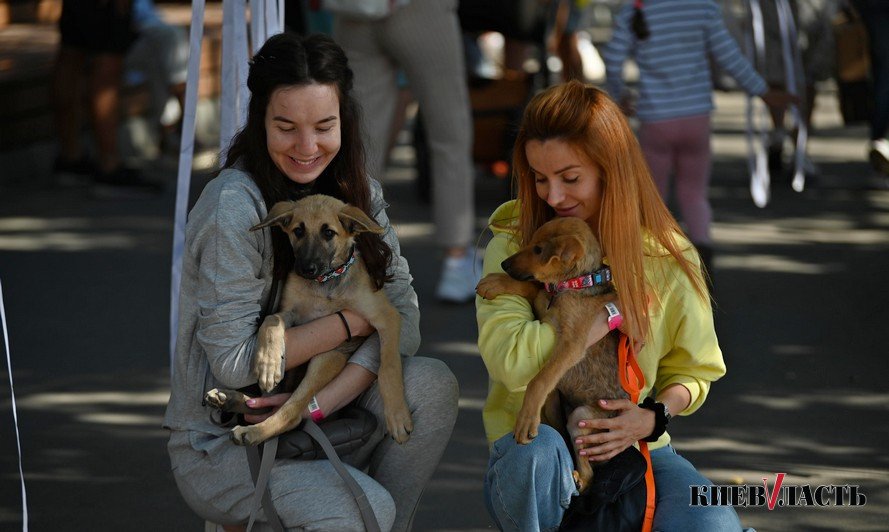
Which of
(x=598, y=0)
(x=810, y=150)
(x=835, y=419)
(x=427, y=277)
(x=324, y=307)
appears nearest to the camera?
(x=324, y=307)

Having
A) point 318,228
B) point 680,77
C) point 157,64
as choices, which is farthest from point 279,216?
point 157,64

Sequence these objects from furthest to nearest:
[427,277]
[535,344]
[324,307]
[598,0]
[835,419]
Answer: [598,0] → [427,277] → [835,419] → [324,307] → [535,344]

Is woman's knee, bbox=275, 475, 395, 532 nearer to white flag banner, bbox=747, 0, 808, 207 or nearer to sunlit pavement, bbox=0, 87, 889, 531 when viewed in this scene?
sunlit pavement, bbox=0, 87, 889, 531

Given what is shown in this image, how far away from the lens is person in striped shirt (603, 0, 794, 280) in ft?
22.1

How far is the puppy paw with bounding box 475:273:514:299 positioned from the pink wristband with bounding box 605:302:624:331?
300mm

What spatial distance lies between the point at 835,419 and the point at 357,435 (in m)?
2.73

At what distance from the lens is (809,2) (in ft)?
33.9

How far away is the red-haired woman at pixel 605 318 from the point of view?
325 centimetres

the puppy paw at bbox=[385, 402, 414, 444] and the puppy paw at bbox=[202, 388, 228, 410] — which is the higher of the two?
the puppy paw at bbox=[202, 388, 228, 410]

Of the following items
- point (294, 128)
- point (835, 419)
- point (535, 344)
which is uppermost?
point (294, 128)

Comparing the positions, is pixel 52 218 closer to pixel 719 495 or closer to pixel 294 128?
pixel 294 128

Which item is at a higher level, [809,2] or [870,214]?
[809,2]

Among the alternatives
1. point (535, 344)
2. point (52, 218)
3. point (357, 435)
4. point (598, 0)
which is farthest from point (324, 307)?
point (598, 0)

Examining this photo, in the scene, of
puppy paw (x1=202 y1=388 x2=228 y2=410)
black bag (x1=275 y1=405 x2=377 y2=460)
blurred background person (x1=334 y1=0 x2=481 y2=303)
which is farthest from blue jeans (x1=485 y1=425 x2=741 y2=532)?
blurred background person (x1=334 y1=0 x2=481 y2=303)
